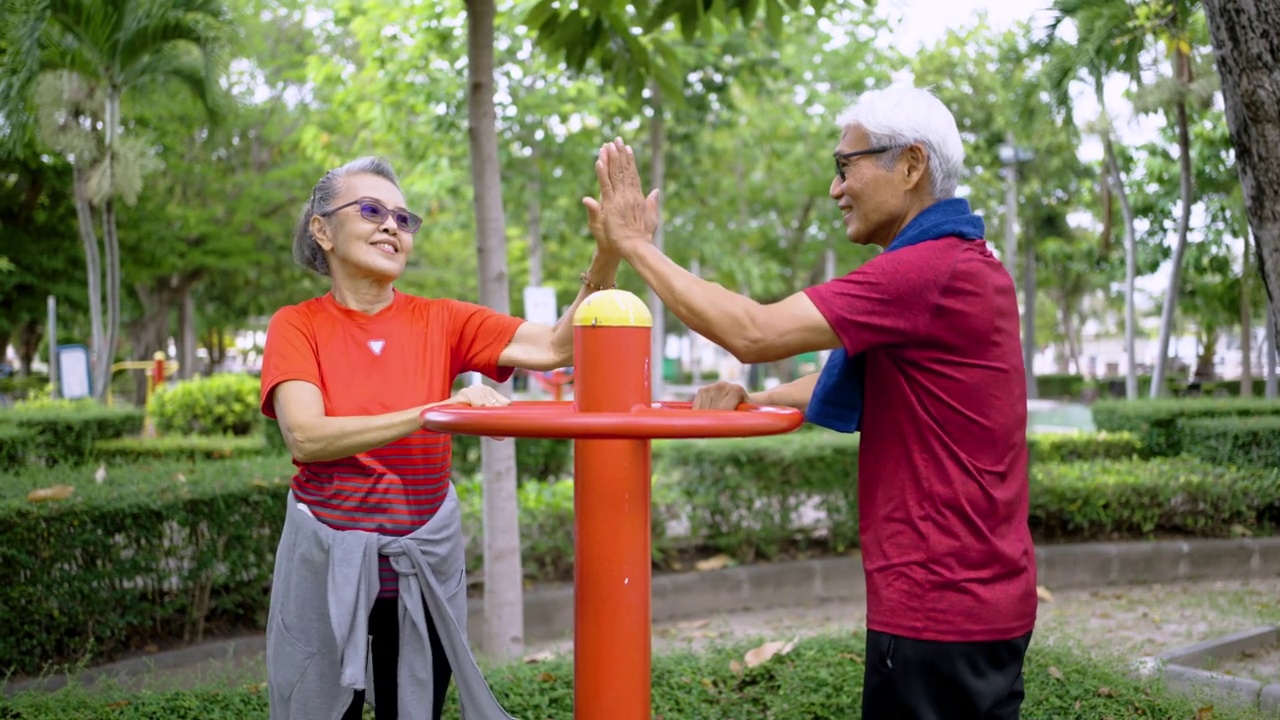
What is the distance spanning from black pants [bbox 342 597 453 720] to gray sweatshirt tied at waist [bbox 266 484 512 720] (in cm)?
6

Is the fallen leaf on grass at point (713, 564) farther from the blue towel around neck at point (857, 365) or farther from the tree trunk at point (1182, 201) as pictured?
the tree trunk at point (1182, 201)

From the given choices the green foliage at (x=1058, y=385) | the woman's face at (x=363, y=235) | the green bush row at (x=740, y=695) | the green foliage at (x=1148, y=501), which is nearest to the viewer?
the woman's face at (x=363, y=235)

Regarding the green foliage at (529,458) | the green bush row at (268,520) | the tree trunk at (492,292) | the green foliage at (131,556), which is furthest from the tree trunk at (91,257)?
the tree trunk at (492,292)

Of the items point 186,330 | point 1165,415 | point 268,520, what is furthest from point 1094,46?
point 186,330

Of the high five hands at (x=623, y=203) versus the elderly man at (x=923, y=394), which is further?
the high five hands at (x=623, y=203)

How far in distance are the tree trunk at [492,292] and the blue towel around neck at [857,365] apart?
275 centimetres

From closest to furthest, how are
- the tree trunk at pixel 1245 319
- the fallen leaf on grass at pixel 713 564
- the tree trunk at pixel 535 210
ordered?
the fallen leaf on grass at pixel 713 564 < the tree trunk at pixel 535 210 < the tree trunk at pixel 1245 319

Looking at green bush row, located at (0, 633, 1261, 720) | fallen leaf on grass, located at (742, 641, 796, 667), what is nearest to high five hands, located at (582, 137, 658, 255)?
green bush row, located at (0, 633, 1261, 720)

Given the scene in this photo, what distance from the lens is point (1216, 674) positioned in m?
4.86

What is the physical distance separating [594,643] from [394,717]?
29.4 inches

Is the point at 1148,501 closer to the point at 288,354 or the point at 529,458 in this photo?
the point at 529,458

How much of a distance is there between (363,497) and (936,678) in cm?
131

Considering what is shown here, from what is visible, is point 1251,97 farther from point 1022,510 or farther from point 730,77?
point 730,77

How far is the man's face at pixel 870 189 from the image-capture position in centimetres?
225
